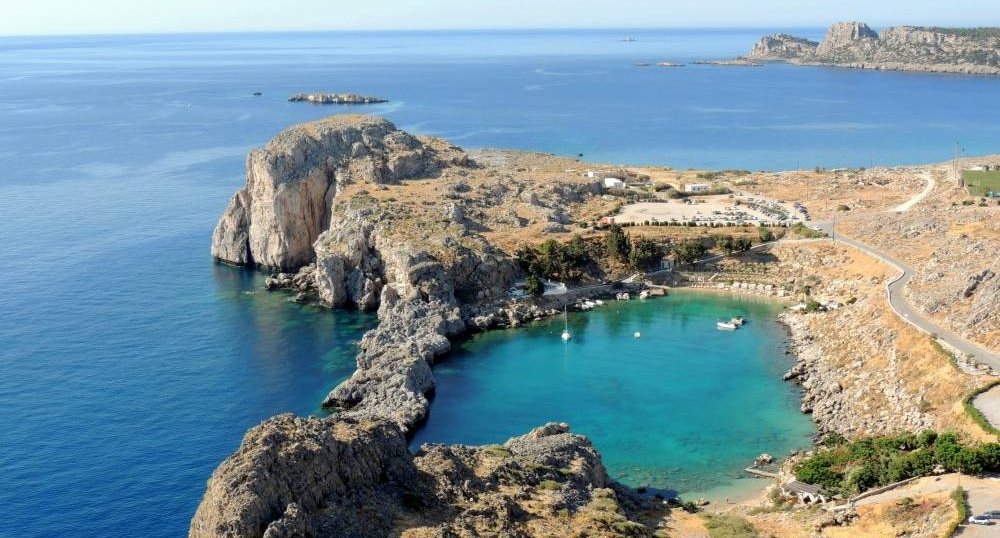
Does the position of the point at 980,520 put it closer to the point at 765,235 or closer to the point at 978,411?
the point at 978,411

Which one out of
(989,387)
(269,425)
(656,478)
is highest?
(269,425)

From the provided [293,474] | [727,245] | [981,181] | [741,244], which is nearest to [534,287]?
[727,245]

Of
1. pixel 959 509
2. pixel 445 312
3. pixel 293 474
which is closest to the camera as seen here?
pixel 293 474

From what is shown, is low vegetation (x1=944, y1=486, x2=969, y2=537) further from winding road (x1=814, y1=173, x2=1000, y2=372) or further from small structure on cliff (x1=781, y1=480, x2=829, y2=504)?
winding road (x1=814, y1=173, x2=1000, y2=372)

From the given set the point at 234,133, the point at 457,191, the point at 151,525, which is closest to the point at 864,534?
the point at 151,525

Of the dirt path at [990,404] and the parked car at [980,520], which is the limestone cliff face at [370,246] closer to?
the parked car at [980,520]

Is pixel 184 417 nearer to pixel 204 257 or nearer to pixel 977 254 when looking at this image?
pixel 204 257

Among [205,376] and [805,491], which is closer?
[805,491]
